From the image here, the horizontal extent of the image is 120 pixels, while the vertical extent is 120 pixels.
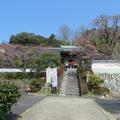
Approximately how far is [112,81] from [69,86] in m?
4.74

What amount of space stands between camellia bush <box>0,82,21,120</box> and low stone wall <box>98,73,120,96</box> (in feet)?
85.5

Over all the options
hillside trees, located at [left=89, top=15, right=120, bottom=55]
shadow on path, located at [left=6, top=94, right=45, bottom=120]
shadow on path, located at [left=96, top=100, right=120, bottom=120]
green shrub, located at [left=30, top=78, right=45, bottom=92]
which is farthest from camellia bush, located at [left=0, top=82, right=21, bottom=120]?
hillside trees, located at [left=89, top=15, right=120, bottom=55]

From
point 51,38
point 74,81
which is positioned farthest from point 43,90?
point 51,38

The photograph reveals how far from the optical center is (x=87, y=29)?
66.1 metres

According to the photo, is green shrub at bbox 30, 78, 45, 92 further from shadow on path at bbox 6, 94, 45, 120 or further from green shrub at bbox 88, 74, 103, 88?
shadow on path at bbox 6, 94, 45, 120

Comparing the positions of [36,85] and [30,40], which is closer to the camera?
[36,85]

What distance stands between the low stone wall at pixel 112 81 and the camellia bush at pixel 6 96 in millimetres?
26047

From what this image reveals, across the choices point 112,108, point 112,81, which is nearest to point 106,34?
point 112,81

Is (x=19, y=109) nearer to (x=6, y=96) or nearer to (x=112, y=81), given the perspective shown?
(x=6, y=96)

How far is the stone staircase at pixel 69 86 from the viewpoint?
37.7 metres

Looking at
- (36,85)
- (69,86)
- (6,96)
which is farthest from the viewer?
(69,86)

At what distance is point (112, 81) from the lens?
41.4 m

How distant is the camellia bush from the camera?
13.8m

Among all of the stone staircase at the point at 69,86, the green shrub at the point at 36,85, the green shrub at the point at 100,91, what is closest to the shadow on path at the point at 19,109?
the green shrub at the point at 36,85
